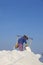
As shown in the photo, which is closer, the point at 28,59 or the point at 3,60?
the point at 3,60

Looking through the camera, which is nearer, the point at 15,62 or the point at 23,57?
the point at 15,62

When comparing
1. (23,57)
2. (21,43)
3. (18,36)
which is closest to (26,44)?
(21,43)

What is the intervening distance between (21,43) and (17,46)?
1.46ft

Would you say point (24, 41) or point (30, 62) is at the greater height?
point (24, 41)

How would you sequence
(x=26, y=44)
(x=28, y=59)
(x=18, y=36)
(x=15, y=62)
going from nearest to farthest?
1. (x=15, y=62)
2. (x=28, y=59)
3. (x=26, y=44)
4. (x=18, y=36)

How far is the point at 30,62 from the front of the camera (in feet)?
22.2

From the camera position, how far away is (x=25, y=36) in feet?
45.2

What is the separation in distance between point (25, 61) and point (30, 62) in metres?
0.23

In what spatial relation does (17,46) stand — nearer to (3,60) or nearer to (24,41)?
(24,41)

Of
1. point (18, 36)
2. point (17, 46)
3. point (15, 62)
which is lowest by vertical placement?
point (15, 62)

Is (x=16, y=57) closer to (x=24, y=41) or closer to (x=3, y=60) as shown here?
(x=3, y=60)

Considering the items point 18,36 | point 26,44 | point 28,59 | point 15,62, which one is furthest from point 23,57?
point 18,36

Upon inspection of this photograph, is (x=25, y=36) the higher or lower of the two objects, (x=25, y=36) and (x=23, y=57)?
the higher

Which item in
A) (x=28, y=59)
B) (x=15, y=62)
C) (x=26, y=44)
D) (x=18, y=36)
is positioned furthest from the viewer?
(x=18, y=36)
